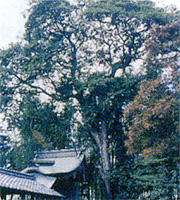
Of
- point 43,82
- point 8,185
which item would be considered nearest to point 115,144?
point 43,82

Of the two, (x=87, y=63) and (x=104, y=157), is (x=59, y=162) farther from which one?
(x=87, y=63)

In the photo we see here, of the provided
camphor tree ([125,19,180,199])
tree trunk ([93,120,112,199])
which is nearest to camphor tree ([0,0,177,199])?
tree trunk ([93,120,112,199])

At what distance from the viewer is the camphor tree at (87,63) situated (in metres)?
15.1

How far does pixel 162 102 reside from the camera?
1048 centimetres

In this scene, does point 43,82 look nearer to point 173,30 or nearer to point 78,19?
point 78,19

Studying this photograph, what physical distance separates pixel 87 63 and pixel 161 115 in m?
7.84

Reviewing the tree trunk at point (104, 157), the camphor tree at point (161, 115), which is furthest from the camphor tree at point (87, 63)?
the camphor tree at point (161, 115)

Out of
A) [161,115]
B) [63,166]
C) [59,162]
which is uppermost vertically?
[161,115]

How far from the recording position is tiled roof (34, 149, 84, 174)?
41.9ft

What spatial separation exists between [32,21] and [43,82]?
12.3 feet

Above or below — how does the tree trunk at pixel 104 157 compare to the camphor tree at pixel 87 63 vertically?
below

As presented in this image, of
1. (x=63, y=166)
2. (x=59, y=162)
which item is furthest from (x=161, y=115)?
(x=59, y=162)

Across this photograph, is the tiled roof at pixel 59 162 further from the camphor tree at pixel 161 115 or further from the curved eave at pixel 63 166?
the camphor tree at pixel 161 115

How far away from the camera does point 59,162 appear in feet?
46.8
